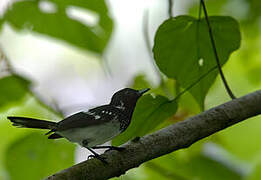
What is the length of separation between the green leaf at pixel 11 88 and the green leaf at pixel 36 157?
0.19 m

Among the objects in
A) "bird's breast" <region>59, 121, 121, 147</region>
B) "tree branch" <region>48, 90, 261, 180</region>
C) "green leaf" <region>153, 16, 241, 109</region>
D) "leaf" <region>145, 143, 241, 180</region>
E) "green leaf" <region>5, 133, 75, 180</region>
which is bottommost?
"leaf" <region>145, 143, 241, 180</region>

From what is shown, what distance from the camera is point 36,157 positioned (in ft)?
6.02

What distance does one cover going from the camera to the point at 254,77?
2.36m

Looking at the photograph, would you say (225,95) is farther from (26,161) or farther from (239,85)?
(26,161)

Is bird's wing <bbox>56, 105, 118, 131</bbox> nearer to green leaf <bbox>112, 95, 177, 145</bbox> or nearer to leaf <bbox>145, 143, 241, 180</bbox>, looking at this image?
green leaf <bbox>112, 95, 177, 145</bbox>

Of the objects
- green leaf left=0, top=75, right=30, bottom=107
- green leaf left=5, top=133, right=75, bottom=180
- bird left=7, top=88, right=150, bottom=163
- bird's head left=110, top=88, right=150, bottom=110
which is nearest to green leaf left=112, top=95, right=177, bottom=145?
bird left=7, top=88, right=150, bottom=163

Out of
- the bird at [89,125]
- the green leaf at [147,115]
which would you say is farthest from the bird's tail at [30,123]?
the green leaf at [147,115]

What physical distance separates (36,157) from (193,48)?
0.77 metres

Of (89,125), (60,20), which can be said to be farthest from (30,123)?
(60,20)

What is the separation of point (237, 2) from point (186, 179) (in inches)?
38.3

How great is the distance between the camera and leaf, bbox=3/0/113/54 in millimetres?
1894

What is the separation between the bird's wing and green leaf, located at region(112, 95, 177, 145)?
94mm

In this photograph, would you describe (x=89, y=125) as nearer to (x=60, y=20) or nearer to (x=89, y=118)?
(x=89, y=118)

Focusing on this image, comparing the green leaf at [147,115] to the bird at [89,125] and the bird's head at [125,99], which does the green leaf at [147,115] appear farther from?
the bird's head at [125,99]
